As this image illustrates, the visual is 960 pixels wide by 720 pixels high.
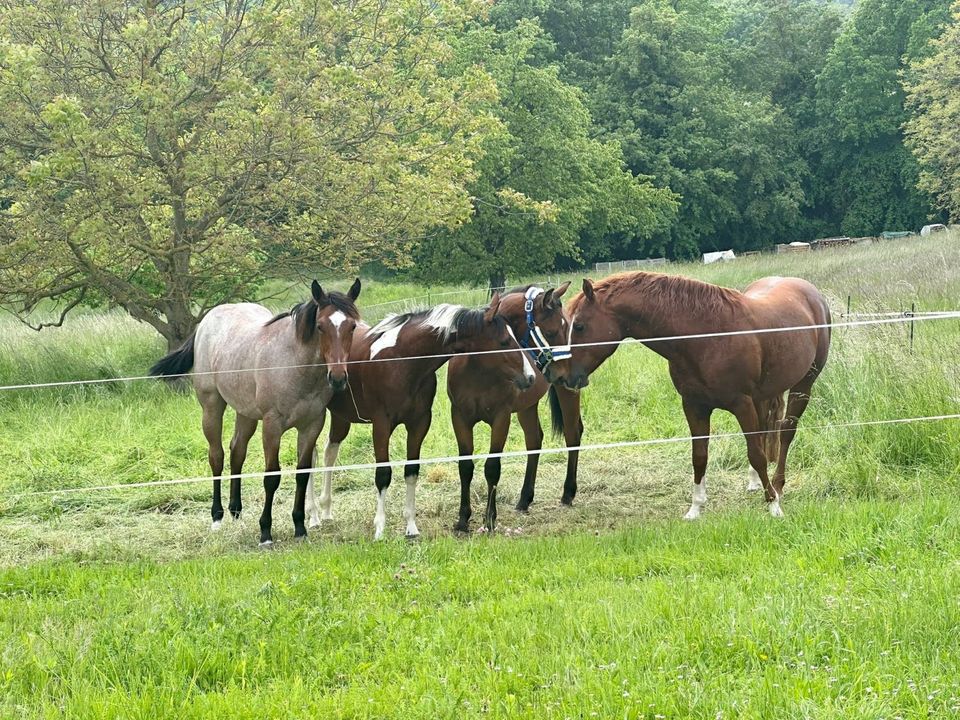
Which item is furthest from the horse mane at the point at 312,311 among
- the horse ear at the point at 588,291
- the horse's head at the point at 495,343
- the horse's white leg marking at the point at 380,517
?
the horse ear at the point at 588,291

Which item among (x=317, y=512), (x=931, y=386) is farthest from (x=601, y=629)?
(x=931, y=386)

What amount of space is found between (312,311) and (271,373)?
0.63 meters

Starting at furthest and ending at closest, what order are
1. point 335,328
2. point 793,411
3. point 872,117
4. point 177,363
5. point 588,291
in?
point 872,117 → point 177,363 → point 793,411 → point 588,291 → point 335,328

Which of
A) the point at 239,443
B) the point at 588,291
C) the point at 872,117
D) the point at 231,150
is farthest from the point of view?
the point at 872,117

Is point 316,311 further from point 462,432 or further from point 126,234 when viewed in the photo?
point 126,234

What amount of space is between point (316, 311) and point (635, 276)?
91.8 inches

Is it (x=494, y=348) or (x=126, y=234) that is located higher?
(x=126, y=234)

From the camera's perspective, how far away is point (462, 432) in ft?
22.4

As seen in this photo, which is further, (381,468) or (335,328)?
(381,468)

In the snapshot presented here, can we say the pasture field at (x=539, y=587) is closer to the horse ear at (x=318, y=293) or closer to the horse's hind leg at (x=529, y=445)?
the horse's hind leg at (x=529, y=445)

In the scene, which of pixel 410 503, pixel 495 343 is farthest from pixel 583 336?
pixel 410 503

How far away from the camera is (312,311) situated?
21.3 feet

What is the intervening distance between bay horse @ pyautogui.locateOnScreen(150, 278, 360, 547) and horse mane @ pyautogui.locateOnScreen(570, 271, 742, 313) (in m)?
1.82

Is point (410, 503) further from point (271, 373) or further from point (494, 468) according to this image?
point (271, 373)
